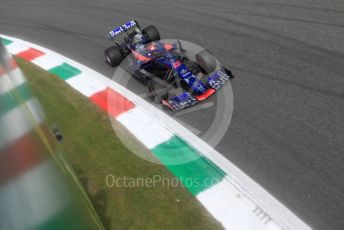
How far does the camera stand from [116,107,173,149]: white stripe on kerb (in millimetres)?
6391

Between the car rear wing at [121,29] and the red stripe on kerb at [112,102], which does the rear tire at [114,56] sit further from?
the red stripe on kerb at [112,102]

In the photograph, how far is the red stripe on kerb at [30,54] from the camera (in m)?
9.98

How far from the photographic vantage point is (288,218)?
475 centimetres

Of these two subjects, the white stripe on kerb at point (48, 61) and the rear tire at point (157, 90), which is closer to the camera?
the rear tire at point (157, 90)

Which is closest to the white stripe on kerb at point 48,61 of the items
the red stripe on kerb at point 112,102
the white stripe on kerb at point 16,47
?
the white stripe on kerb at point 16,47

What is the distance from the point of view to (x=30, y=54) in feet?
33.3

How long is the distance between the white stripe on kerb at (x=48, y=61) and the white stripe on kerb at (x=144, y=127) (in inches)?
135

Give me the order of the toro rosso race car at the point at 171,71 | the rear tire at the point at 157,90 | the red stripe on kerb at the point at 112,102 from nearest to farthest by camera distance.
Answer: the toro rosso race car at the point at 171,71 → the rear tire at the point at 157,90 → the red stripe on kerb at the point at 112,102

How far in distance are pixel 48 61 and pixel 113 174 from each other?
5227mm

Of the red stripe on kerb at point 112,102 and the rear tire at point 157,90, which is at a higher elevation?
the rear tire at point 157,90

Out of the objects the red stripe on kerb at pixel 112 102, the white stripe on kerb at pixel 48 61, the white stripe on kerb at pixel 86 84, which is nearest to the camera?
the red stripe on kerb at pixel 112 102

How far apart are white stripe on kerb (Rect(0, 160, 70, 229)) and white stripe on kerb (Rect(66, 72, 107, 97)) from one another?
5.77 m

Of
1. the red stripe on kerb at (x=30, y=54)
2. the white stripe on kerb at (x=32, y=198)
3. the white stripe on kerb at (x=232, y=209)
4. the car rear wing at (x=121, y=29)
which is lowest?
the white stripe on kerb at (x=232, y=209)

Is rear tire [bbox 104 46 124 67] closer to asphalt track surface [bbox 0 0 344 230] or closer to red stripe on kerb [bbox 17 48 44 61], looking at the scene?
asphalt track surface [bbox 0 0 344 230]
